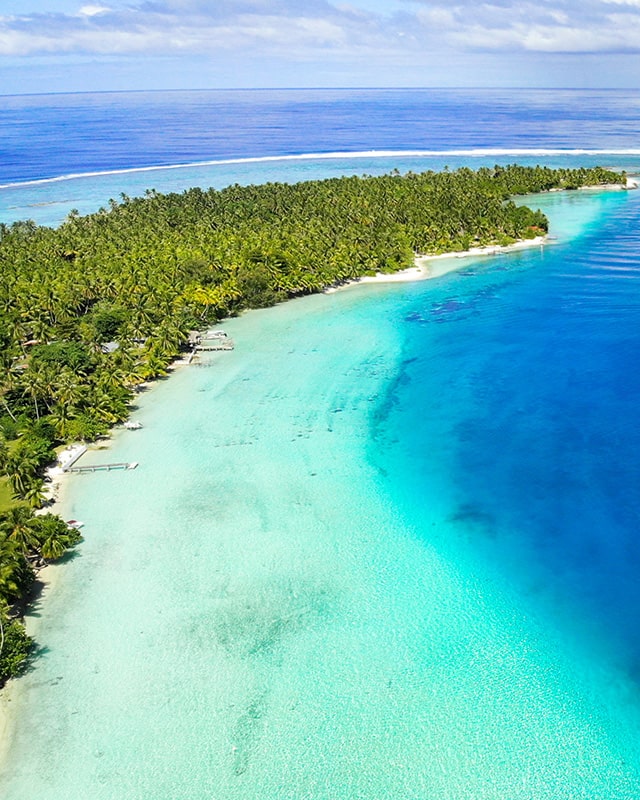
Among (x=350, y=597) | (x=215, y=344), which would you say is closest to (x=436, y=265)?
(x=215, y=344)

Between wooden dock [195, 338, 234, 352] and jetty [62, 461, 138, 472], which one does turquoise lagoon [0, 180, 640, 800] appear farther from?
wooden dock [195, 338, 234, 352]

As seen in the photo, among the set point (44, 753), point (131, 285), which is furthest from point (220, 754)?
point (131, 285)

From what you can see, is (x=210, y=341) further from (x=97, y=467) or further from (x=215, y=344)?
(x=97, y=467)

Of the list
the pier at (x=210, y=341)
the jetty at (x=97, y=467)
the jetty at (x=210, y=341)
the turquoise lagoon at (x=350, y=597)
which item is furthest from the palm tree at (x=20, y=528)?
the jetty at (x=210, y=341)

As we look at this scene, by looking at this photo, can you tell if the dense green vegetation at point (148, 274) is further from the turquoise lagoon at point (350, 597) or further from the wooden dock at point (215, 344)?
the turquoise lagoon at point (350, 597)

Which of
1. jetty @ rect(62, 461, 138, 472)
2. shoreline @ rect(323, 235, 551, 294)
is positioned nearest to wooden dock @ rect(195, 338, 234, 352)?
shoreline @ rect(323, 235, 551, 294)

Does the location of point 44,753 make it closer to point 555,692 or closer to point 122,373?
point 555,692
